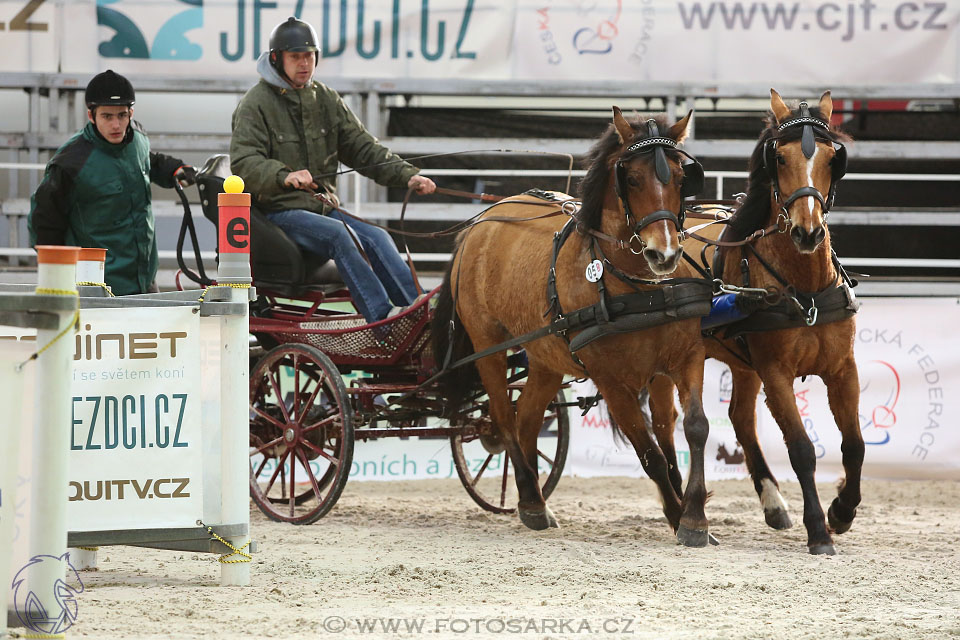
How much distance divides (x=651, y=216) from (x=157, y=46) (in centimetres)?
552

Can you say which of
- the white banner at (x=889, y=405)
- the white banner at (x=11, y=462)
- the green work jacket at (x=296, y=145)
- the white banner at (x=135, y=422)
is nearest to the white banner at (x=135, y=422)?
the white banner at (x=135, y=422)

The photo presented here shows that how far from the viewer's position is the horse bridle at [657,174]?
456cm

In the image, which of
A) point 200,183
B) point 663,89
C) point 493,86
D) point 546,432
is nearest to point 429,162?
point 493,86

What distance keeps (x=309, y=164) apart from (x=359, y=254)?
2.17 ft

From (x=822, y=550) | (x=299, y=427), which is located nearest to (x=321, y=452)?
(x=299, y=427)

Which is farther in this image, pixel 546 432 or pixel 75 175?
pixel 546 432

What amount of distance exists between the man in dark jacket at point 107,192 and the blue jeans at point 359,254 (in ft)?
1.88

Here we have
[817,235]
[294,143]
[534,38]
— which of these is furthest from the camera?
[534,38]

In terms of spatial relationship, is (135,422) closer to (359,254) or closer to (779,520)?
(359,254)

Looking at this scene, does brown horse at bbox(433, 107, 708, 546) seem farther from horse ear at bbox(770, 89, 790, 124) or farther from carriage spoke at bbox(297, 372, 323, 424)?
carriage spoke at bbox(297, 372, 323, 424)

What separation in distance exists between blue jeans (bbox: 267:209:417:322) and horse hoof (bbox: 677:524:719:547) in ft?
5.75

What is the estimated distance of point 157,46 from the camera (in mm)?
8805

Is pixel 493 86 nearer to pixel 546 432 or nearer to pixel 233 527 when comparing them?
pixel 546 432

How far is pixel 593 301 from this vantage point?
4891 millimetres
